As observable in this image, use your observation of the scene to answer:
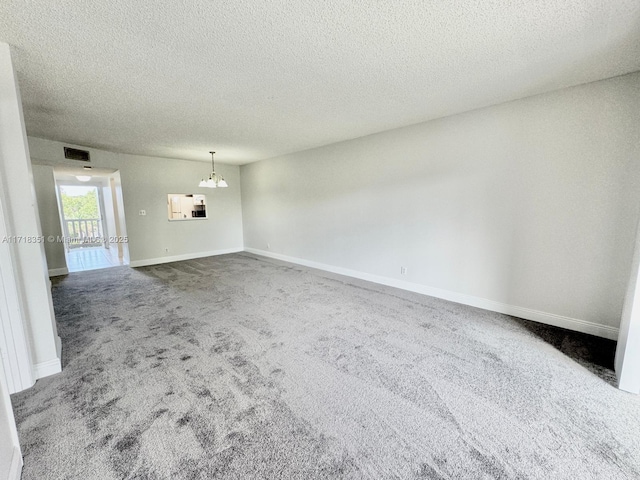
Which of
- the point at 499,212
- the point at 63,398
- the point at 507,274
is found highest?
the point at 499,212

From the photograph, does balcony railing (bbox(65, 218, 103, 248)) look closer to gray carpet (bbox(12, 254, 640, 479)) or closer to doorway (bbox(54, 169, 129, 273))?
doorway (bbox(54, 169, 129, 273))

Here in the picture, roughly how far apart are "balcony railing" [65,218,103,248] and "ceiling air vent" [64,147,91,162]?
348 centimetres

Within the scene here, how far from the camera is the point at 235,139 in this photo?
15.4 feet

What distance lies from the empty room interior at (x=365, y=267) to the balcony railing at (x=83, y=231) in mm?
4287

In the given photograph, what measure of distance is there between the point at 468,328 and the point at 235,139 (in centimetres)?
460

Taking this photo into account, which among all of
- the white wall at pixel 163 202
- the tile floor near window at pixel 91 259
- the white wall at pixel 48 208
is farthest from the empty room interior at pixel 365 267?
the tile floor near window at pixel 91 259

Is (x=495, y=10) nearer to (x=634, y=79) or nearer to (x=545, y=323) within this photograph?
(x=634, y=79)

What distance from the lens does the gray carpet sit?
4.69ft

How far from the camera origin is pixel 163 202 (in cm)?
644

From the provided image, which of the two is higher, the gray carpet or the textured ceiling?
the textured ceiling

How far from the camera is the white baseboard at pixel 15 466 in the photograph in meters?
1.27

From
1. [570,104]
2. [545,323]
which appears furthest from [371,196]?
[545,323]

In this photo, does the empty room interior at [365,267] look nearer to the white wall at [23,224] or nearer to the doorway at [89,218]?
the white wall at [23,224]

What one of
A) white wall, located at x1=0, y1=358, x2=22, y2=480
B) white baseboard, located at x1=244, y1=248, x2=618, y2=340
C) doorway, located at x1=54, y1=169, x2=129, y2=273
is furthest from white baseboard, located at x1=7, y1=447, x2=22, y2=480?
doorway, located at x1=54, y1=169, x2=129, y2=273
